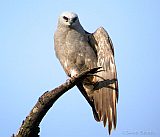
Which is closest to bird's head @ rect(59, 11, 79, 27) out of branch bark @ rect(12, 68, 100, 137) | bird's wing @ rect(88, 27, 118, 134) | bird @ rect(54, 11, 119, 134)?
bird @ rect(54, 11, 119, 134)

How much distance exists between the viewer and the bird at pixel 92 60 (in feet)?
23.2

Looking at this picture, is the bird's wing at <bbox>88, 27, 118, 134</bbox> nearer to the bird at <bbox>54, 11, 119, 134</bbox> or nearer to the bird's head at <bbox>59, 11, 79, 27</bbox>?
the bird at <bbox>54, 11, 119, 134</bbox>

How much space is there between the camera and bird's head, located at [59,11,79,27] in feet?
23.9

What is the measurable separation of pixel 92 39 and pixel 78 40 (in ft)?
1.07

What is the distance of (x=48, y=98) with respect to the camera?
18.4ft

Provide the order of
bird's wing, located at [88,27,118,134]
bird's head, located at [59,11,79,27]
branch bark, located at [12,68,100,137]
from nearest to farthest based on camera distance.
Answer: branch bark, located at [12,68,100,137], bird's wing, located at [88,27,118,134], bird's head, located at [59,11,79,27]

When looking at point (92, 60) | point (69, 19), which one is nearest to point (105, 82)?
point (92, 60)

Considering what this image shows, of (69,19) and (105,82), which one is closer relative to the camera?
(105,82)

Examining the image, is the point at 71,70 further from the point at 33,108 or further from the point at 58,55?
the point at 33,108

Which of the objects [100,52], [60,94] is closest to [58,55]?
[100,52]

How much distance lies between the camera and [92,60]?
7234 millimetres

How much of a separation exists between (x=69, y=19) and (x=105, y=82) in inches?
55.6

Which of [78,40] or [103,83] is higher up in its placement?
[78,40]

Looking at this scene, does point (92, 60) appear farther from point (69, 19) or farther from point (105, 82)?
point (69, 19)
